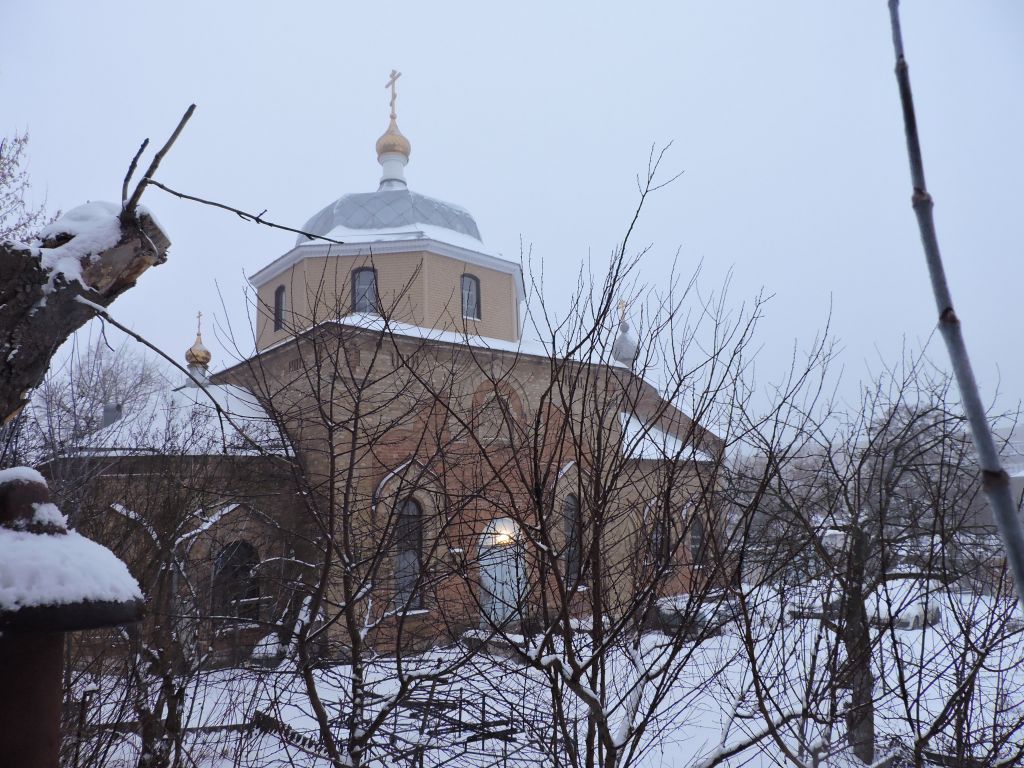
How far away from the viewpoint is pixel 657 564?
3.17 meters

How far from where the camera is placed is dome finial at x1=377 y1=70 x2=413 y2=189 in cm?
2253

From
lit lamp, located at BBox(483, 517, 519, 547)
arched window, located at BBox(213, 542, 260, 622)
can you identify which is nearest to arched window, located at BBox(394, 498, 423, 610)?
lit lamp, located at BBox(483, 517, 519, 547)

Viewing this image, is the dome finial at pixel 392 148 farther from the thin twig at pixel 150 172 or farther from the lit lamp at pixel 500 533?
the thin twig at pixel 150 172

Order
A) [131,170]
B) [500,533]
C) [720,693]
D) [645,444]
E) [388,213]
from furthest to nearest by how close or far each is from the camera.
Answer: [388,213], [720,693], [645,444], [500,533], [131,170]

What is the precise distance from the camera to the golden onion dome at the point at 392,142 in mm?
22625

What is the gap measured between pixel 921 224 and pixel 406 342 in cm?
1538

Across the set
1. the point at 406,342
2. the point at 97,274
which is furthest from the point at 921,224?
the point at 406,342

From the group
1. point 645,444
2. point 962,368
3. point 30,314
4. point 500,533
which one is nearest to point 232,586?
point 500,533

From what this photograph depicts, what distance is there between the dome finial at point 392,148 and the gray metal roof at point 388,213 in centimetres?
145

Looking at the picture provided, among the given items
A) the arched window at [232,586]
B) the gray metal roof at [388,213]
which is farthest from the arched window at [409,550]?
the gray metal roof at [388,213]

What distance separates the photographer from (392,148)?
2273cm

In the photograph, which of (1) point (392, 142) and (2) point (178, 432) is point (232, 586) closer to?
(2) point (178, 432)

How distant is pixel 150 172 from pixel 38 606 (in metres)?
1.04

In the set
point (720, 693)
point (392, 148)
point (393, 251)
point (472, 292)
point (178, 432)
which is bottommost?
point (720, 693)
